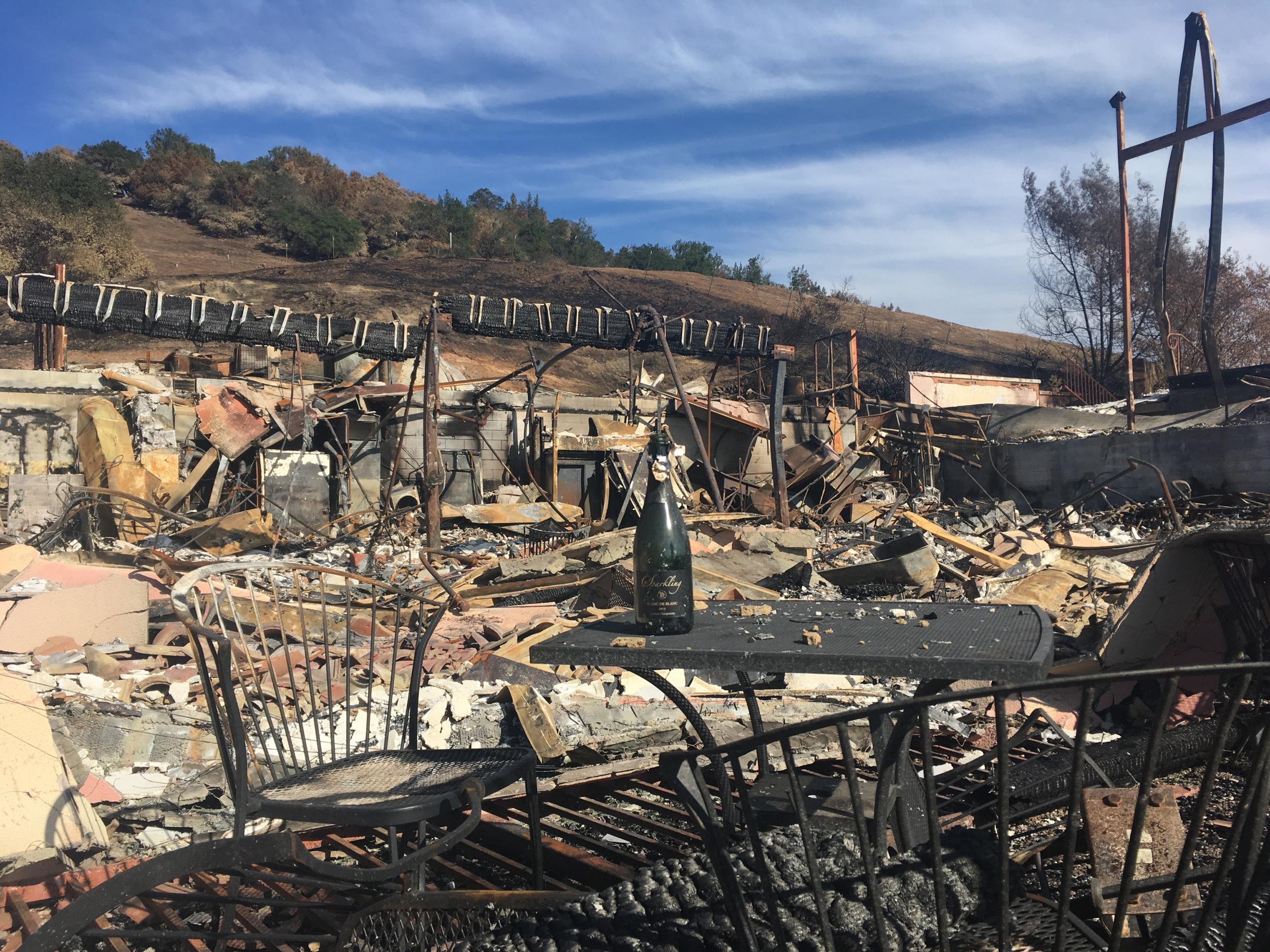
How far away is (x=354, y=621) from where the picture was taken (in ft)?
19.2

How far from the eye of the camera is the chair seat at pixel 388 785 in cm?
190

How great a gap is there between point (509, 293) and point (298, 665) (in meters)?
28.1

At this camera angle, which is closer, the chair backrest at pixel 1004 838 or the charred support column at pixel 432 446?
the chair backrest at pixel 1004 838

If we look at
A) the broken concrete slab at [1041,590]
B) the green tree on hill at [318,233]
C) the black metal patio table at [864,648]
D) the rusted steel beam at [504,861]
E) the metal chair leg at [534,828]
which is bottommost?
the rusted steel beam at [504,861]

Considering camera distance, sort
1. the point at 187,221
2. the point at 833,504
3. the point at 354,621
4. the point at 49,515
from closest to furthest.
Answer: the point at 354,621 < the point at 49,515 < the point at 833,504 < the point at 187,221

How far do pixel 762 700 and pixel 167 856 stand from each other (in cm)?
368

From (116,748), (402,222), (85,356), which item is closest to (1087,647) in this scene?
(116,748)

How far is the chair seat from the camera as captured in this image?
1.90 m

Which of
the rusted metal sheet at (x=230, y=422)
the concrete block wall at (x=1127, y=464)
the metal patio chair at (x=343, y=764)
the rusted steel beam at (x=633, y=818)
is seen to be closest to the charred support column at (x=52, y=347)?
the rusted metal sheet at (x=230, y=422)

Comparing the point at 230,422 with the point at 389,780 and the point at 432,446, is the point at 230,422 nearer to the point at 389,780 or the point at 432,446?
the point at 432,446

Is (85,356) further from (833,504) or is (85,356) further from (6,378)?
(833,504)

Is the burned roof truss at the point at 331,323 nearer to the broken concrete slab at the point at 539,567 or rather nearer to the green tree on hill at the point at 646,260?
the broken concrete slab at the point at 539,567

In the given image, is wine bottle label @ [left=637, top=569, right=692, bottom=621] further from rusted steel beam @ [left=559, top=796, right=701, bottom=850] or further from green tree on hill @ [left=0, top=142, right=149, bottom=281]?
green tree on hill @ [left=0, top=142, right=149, bottom=281]

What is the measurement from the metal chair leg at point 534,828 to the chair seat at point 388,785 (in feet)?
0.08
